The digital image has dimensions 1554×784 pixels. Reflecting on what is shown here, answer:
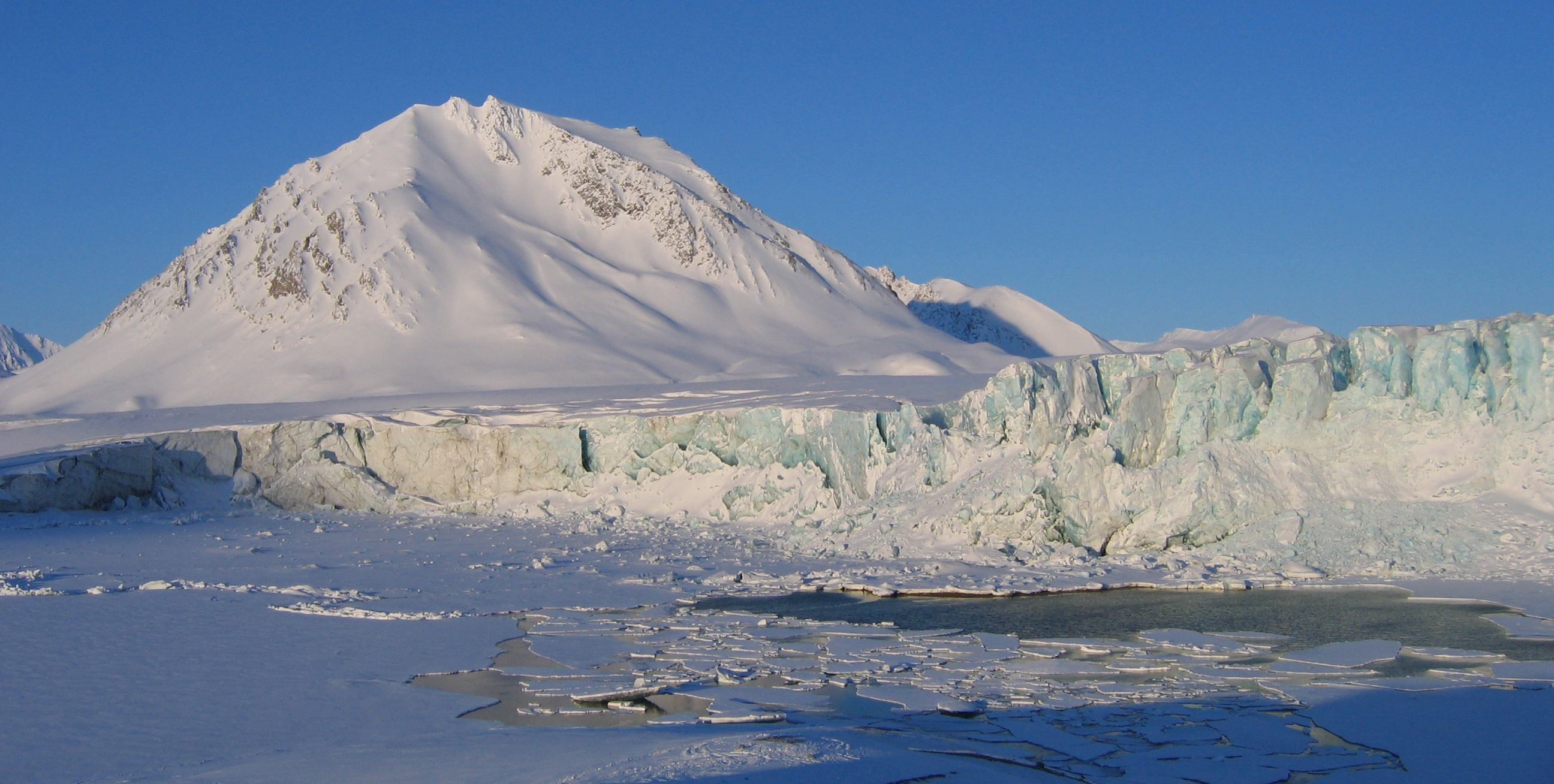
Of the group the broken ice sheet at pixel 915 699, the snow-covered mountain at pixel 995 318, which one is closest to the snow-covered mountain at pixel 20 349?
the snow-covered mountain at pixel 995 318

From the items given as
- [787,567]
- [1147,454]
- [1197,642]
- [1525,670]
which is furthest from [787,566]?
[1525,670]

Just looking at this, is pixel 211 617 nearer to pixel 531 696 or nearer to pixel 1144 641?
pixel 531 696

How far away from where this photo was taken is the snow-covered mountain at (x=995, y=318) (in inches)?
2375

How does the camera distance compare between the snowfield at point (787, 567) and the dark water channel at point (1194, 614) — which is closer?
the snowfield at point (787, 567)

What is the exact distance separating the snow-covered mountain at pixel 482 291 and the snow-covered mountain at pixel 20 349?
89.0 metres

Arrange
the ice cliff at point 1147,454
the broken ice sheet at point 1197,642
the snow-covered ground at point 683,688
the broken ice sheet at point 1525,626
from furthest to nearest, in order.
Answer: the ice cliff at point 1147,454 < the broken ice sheet at point 1525,626 < the broken ice sheet at point 1197,642 < the snow-covered ground at point 683,688

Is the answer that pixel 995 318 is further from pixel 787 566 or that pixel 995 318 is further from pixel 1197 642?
pixel 1197 642

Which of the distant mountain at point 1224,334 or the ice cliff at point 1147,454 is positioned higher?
the distant mountain at point 1224,334

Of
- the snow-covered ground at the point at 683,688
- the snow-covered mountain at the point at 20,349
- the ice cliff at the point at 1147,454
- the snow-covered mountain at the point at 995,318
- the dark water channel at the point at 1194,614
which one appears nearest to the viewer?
the snow-covered ground at the point at 683,688

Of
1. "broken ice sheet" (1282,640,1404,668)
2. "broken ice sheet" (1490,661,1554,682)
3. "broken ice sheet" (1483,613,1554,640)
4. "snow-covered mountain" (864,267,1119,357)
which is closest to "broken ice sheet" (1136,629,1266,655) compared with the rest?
"broken ice sheet" (1282,640,1404,668)

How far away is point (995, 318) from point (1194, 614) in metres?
51.0

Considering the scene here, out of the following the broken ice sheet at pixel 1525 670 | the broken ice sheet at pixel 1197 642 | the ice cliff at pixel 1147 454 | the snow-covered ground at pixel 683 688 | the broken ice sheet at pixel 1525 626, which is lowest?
the snow-covered ground at pixel 683 688

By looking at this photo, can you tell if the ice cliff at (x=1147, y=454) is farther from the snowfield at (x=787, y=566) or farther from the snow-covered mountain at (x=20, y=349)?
the snow-covered mountain at (x=20, y=349)

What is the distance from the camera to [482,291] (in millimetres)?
43750
